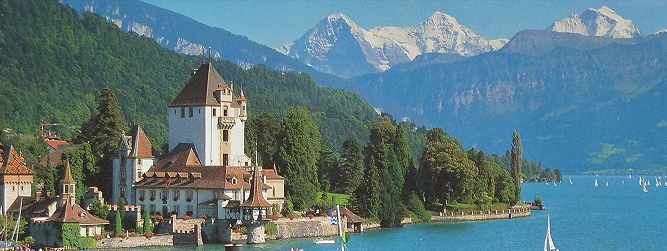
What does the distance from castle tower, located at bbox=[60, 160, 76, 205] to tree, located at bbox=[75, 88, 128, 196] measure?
8771mm

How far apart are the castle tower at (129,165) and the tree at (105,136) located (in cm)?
150

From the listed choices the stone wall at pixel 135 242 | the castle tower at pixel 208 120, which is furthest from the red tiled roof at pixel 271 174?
the stone wall at pixel 135 242

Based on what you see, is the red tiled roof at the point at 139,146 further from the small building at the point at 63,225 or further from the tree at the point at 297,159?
the tree at the point at 297,159

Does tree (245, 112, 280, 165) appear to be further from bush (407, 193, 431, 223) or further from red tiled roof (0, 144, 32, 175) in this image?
red tiled roof (0, 144, 32, 175)

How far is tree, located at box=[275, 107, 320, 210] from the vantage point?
387 ft

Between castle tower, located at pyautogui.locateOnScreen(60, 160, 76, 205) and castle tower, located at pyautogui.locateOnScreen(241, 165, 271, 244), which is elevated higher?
castle tower, located at pyautogui.locateOnScreen(60, 160, 76, 205)

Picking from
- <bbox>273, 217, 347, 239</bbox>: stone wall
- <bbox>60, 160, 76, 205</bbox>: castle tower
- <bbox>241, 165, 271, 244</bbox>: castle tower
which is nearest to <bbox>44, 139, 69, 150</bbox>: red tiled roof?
<bbox>60, 160, 76, 205</bbox>: castle tower

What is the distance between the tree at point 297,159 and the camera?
387 feet

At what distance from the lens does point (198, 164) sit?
360 feet

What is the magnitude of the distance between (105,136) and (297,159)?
1752 cm

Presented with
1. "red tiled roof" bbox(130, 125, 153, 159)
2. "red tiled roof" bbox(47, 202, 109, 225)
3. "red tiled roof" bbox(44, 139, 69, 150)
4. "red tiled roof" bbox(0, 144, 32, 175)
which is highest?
"red tiled roof" bbox(44, 139, 69, 150)

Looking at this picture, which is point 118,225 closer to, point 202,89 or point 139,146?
point 139,146

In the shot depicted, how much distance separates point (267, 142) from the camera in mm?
129250

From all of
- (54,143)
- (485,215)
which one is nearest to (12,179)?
(54,143)
